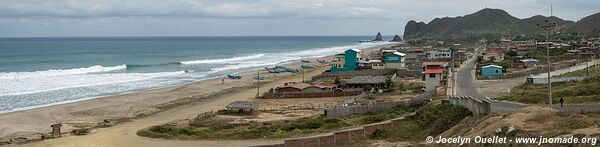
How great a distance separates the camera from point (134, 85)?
2489 inches

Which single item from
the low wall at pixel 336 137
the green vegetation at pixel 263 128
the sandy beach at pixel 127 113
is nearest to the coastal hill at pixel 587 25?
the sandy beach at pixel 127 113

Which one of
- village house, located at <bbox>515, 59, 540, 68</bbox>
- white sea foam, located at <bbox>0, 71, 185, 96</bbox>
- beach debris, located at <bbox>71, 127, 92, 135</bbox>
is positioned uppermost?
village house, located at <bbox>515, 59, 540, 68</bbox>

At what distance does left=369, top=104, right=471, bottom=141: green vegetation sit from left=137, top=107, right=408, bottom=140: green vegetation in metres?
3.09

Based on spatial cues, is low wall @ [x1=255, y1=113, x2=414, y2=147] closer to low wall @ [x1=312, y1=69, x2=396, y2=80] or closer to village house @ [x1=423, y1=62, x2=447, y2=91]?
village house @ [x1=423, y1=62, x2=447, y2=91]

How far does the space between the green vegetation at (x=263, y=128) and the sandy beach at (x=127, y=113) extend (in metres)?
1.16

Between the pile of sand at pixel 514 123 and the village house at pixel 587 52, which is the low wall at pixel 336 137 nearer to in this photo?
the pile of sand at pixel 514 123

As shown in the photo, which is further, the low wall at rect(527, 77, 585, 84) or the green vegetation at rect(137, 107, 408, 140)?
the low wall at rect(527, 77, 585, 84)

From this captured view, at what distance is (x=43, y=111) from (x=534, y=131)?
115ft

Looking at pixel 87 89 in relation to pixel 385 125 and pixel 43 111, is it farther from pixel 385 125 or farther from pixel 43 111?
pixel 385 125

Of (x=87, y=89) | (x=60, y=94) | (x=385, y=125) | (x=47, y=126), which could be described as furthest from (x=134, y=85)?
(x=385, y=125)

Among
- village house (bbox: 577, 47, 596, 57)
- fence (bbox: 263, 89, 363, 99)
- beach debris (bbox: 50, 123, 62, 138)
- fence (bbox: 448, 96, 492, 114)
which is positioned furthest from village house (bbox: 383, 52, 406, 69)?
beach debris (bbox: 50, 123, 62, 138)

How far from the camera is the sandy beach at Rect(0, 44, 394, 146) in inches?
1210

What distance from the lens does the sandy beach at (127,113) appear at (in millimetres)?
30734

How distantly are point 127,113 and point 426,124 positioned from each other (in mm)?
23402
